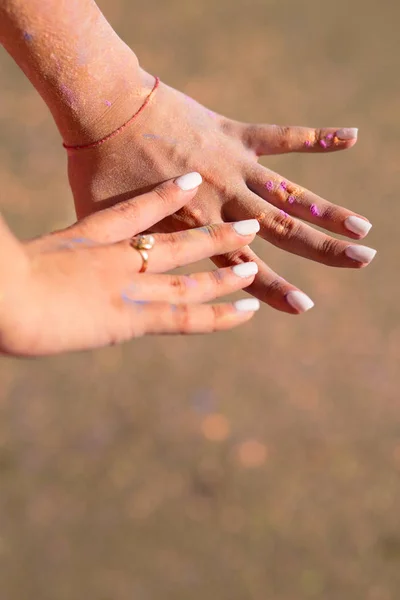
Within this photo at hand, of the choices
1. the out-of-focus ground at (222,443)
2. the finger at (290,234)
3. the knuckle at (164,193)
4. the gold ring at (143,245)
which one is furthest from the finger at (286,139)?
the out-of-focus ground at (222,443)

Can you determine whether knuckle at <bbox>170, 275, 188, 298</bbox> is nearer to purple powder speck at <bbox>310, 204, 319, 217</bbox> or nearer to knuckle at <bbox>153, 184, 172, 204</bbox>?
knuckle at <bbox>153, 184, 172, 204</bbox>

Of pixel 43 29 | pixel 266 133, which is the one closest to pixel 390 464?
pixel 266 133

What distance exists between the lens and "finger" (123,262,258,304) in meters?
0.87

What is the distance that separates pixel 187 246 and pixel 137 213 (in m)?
0.09

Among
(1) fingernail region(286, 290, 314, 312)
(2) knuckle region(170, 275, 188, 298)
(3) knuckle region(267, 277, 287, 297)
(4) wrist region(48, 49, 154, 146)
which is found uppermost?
(4) wrist region(48, 49, 154, 146)

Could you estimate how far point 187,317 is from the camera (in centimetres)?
87

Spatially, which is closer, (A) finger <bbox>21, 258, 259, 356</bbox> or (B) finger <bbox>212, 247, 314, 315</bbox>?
(A) finger <bbox>21, 258, 259, 356</bbox>

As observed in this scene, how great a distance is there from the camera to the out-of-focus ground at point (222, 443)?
1.60m

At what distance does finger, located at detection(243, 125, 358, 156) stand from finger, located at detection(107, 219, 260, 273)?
231mm

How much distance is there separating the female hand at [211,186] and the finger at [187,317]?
169mm

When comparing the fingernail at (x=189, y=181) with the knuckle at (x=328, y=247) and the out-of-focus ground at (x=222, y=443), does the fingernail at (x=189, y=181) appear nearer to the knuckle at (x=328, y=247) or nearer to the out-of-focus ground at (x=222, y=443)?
the knuckle at (x=328, y=247)

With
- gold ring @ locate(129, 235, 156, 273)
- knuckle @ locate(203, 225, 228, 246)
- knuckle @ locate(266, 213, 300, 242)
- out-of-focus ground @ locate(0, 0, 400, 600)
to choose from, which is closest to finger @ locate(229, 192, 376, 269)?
knuckle @ locate(266, 213, 300, 242)

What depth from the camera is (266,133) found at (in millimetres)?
1186

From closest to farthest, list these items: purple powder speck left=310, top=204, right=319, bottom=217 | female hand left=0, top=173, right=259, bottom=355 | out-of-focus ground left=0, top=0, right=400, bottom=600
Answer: female hand left=0, top=173, right=259, bottom=355 → purple powder speck left=310, top=204, right=319, bottom=217 → out-of-focus ground left=0, top=0, right=400, bottom=600
